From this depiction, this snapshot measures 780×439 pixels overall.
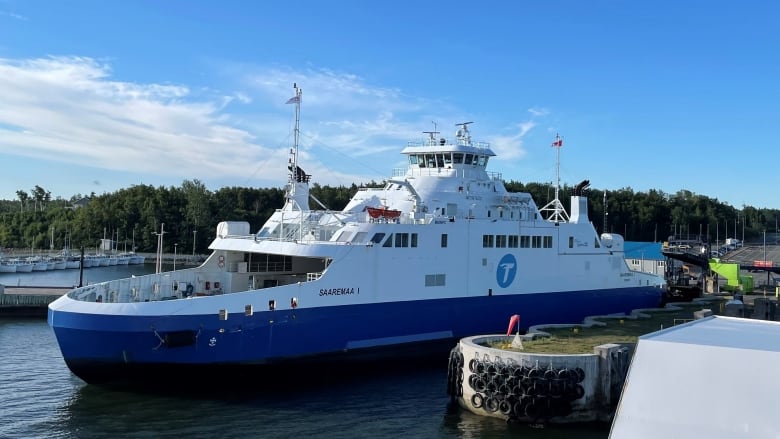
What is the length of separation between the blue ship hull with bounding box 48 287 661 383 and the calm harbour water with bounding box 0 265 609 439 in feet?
2.70

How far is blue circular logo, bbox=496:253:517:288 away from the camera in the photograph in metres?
23.4

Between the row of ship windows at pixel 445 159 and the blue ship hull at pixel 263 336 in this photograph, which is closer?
the blue ship hull at pixel 263 336

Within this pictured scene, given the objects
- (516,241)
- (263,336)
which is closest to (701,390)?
(263,336)

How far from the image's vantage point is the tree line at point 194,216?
79.4 meters

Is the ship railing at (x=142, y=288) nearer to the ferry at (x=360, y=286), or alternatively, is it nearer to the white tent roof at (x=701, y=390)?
the ferry at (x=360, y=286)

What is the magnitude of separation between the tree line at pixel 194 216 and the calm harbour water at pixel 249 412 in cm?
5952

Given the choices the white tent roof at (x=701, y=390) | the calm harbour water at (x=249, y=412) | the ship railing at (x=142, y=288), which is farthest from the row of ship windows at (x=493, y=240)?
the white tent roof at (x=701, y=390)

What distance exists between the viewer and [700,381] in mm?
8688

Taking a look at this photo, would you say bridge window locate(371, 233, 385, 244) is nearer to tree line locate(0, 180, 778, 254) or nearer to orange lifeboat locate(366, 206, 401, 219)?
orange lifeboat locate(366, 206, 401, 219)

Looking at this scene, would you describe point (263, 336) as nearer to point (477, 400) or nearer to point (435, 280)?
point (477, 400)

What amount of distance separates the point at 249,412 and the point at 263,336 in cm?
251

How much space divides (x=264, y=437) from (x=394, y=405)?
13.0ft

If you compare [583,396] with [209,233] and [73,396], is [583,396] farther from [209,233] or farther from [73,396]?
[209,233]

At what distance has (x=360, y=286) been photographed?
64.1 feet
